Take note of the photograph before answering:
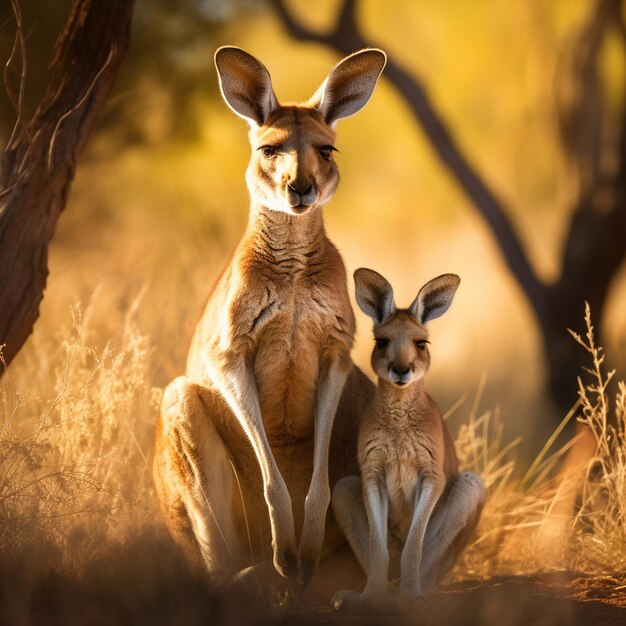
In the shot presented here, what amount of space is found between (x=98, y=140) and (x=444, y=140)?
3.25m

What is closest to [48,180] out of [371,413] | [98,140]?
[371,413]

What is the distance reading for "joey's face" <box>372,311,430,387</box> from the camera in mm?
5129

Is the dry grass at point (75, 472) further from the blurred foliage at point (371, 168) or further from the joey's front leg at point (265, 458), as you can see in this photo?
the blurred foliage at point (371, 168)

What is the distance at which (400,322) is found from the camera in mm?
5312

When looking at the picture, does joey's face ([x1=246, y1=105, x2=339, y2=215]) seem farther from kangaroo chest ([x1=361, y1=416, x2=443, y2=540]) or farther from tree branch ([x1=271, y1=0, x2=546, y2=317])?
tree branch ([x1=271, y1=0, x2=546, y2=317])

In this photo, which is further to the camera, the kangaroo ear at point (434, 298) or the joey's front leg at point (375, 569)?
the kangaroo ear at point (434, 298)

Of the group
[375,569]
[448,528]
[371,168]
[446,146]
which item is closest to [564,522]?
[448,528]

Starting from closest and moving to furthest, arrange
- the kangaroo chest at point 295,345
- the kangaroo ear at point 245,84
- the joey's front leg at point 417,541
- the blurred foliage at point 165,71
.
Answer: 1. the joey's front leg at point 417,541
2. the kangaroo chest at point 295,345
3. the kangaroo ear at point 245,84
4. the blurred foliage at point 165,71

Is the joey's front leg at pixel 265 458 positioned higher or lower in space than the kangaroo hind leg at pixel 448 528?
higher

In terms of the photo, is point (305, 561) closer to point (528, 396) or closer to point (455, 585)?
point (455, 585)

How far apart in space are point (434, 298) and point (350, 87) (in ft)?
3.49

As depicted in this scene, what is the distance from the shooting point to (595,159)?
1025 cm

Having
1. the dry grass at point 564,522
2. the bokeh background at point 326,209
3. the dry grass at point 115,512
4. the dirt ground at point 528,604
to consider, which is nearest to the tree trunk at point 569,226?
the bokeh background at point 326,209

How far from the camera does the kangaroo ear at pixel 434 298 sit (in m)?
5.46
